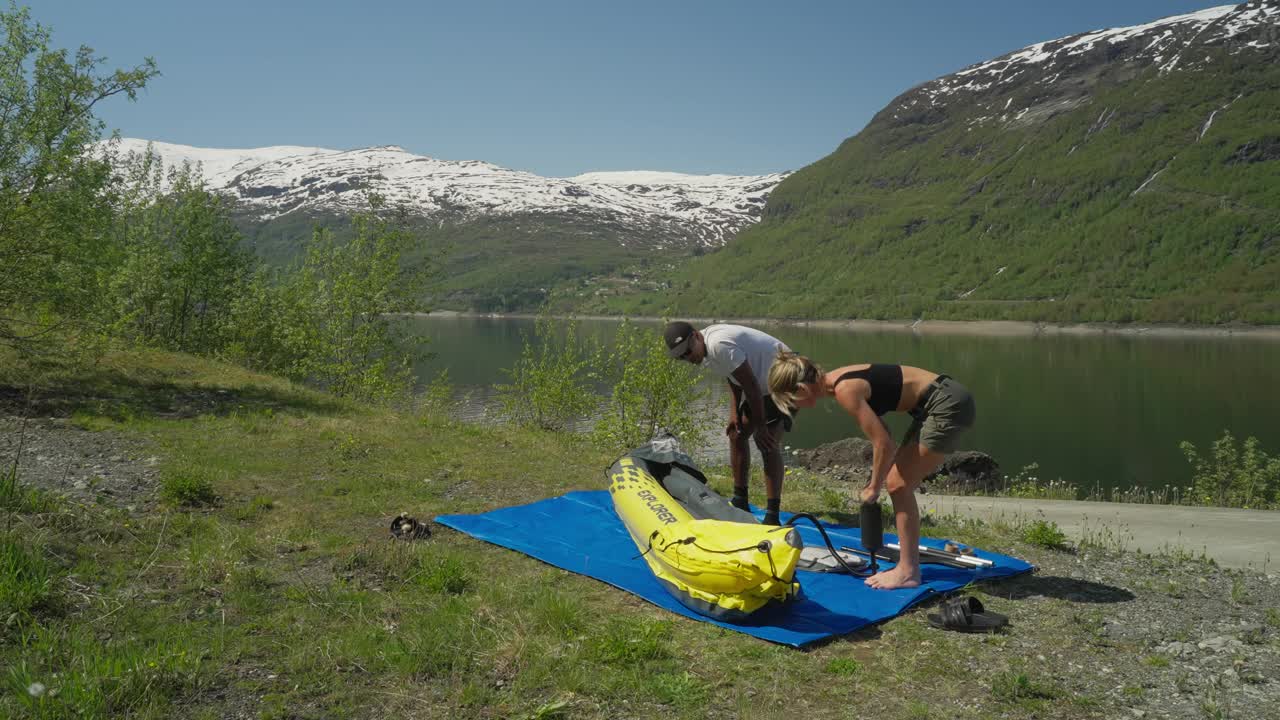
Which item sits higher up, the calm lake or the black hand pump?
the black hand pump

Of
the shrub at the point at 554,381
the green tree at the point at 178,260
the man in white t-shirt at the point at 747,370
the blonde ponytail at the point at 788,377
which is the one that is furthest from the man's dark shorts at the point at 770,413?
the green tree at the point at 178,260

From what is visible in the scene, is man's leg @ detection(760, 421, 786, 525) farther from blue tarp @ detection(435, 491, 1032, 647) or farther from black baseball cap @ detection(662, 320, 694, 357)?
black baseball cap @ detection(662, 320, 694, 357)

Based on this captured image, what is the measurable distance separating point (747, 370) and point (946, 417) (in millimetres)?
2131

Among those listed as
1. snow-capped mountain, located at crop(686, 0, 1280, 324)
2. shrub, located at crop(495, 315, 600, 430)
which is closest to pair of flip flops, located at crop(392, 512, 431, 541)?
shrub, located at crop(495, 315, 600, 430)

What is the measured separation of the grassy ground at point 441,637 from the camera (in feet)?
13.7

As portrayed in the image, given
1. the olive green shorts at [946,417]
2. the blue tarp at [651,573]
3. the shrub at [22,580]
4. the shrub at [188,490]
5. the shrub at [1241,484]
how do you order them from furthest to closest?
the shrub at [1241,484] < the shrub at [188,490] < the olive green shorts at [946,417] < the blue tarp at [651,573] < the shrub at [22,580]

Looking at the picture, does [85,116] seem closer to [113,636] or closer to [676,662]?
[113,636]

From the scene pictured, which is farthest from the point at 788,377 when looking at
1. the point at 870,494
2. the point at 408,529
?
the point at 408,529

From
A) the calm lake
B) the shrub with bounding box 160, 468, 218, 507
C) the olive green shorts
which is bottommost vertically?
the calm lake

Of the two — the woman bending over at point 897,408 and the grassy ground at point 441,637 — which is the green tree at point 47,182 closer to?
the grassy ground at point 441,637

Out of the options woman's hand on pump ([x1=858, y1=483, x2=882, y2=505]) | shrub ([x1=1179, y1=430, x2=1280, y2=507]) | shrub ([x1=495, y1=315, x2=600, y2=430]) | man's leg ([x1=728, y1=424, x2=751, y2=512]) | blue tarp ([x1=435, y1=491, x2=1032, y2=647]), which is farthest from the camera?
shrub ([x1=495, y1=315, x2=600, y2=430])

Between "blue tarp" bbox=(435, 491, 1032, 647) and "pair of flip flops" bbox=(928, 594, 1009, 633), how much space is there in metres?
0.33

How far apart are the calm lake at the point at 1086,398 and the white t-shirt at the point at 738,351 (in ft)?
33.6

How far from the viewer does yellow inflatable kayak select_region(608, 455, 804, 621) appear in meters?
5.50
